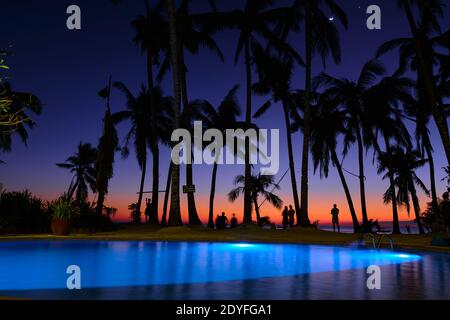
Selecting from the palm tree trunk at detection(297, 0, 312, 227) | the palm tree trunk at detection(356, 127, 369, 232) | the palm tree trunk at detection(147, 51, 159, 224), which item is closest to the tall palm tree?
the palm tree trunk at detection(147, 51, 159, 224)

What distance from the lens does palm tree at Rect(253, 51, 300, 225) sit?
30641 millimetres

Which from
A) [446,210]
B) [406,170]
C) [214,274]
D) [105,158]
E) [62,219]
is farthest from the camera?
[406,170]

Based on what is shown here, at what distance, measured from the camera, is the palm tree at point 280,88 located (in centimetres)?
3064

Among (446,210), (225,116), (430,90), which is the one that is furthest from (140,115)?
(446,210)

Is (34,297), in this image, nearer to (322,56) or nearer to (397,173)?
(322,56)

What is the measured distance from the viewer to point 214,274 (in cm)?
841

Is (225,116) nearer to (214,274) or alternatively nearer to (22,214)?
(22,214)

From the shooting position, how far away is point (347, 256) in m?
12.1

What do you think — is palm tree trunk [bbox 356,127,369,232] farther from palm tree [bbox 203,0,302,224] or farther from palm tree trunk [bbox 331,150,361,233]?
palm tree [bbox 203,0,302,224]

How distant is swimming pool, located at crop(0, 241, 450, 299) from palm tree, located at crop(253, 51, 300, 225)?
18.2 meters

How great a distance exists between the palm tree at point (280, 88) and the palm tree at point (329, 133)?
1.93 m

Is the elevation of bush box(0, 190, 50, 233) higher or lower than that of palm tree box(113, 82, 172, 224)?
lower

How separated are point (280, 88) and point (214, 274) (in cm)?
2587
